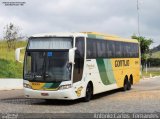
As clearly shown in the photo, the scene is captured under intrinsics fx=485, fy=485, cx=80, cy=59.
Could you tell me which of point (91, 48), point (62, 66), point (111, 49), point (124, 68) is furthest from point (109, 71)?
point (62, 66)

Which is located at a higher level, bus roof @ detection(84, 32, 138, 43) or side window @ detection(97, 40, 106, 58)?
bus roof @ detection(84, 32, 138, 43)

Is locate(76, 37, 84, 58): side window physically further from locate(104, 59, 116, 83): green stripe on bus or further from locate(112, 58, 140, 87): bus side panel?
locate(112, 58, 140, 87): bus side panel

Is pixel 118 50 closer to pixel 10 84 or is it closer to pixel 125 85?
pixel 125 85

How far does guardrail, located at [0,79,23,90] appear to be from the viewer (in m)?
33.5

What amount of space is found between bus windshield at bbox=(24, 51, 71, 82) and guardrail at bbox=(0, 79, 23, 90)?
12.5m

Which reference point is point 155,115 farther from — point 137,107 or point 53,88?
point 53,88

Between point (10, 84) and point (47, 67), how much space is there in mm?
14322

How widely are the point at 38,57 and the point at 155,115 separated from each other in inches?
274

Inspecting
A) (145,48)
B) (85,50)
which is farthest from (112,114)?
(145,48)

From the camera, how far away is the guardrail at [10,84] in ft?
110

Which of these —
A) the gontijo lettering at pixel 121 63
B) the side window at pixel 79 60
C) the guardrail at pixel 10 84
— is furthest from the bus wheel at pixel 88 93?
the guardrail at pixel 10 84

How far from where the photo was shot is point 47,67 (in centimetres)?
2077

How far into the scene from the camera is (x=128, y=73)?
31.2 meters

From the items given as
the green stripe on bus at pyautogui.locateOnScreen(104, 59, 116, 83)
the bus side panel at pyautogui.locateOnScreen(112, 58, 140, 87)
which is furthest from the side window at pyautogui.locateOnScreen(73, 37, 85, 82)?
the bus side panel at pyautogui.locateOnScreen(112, 58, 140, 87)
